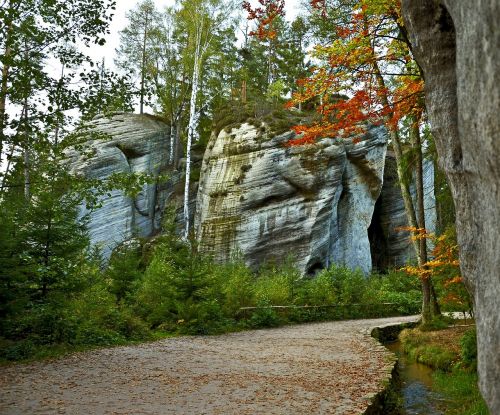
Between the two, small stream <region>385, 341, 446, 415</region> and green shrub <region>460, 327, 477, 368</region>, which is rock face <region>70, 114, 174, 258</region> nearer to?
small stream <region>385, 341, 446, 415</region>

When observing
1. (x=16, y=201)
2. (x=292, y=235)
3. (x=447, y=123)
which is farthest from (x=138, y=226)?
(x=447, y=123)

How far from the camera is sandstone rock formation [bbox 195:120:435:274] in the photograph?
2317cm

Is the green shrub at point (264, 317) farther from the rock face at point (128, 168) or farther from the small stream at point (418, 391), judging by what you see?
the rock face at point (128, 168)

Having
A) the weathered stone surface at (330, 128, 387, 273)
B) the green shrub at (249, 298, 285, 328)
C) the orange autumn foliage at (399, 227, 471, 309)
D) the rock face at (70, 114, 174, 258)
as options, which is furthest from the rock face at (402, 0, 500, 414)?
the rock face at (70, 114, 174, 258)

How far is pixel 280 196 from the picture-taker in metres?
23.5

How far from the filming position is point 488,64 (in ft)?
7.79

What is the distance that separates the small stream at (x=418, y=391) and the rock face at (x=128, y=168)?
719 inches

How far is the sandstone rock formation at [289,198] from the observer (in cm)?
2317

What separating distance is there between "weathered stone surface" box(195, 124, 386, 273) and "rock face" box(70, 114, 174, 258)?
4.59m

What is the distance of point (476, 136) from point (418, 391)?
578 centimetres

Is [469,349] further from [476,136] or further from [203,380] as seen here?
[476,136]

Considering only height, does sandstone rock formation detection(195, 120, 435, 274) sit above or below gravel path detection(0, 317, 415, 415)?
above

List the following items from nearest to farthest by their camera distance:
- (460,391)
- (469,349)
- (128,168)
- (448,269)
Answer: (460,391), (469,349), (448,269), (128,168)

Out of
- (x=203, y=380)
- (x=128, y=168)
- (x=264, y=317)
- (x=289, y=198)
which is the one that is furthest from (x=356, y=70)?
(x=128, y=168)
